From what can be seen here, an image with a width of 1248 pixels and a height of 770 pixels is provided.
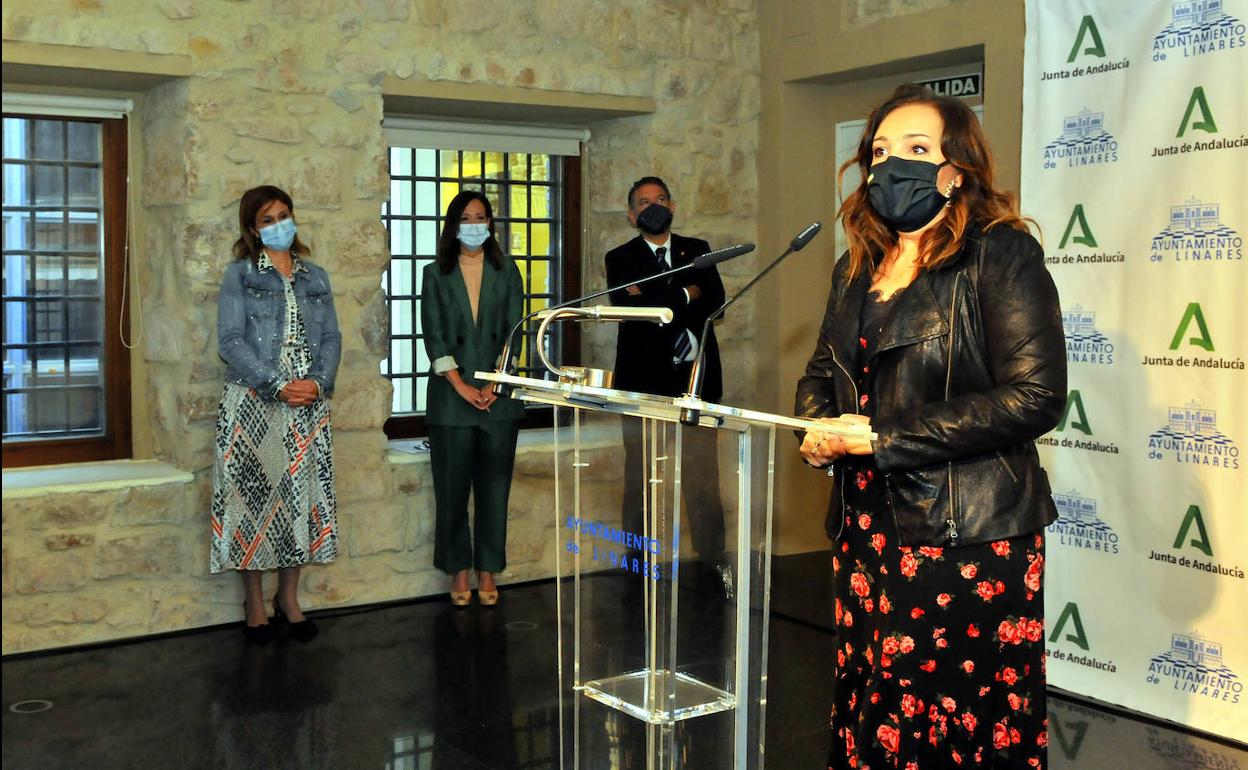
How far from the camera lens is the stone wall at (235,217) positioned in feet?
15.9

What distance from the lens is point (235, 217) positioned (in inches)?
201

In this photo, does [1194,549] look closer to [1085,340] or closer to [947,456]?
[1085,340]

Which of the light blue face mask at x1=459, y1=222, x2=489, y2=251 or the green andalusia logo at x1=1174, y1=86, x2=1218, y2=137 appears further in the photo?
the light blue face mask at x1=459, y1=222, x2=489, y2=251

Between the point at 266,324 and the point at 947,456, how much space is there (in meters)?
3.31

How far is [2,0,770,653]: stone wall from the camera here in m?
4.84

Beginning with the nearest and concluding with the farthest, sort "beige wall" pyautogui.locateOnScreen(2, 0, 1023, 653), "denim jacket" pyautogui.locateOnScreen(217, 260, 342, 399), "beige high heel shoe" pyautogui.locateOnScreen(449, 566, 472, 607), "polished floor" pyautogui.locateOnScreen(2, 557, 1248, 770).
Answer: "polished floor" pyautogui.locateOnScreen(2, 557, 1248, 770) → "denim jacket" pyautogui.locateOnScreen(217, 260, 342, 399) → "beige wall" pyautogui.locateOnScreen(2, 0, 1023, 653) → "beige high heel shoe" pyautogui.locateOnScreen(449, 566, 472, 607)

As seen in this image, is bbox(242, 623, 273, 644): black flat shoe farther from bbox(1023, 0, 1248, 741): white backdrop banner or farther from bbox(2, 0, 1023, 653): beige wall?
Answer: bbox(1023, 0, 1248, 741): white backdrop banner

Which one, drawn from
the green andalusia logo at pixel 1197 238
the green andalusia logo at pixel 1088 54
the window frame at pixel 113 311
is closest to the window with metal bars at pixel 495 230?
the window frame at pixel 113 311

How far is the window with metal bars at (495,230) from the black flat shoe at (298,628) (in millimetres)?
1216

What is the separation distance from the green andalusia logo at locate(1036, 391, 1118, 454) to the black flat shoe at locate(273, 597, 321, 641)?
9.02 ft

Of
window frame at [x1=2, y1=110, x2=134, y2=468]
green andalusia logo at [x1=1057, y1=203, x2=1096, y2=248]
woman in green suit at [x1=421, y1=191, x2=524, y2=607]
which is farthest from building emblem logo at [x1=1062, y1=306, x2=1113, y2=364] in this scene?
window frame at [x1=2, y1=110, x2=134, y2=468]

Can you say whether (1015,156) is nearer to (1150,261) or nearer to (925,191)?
(1150,261)

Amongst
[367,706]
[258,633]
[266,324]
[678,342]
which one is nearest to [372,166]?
[266,324]

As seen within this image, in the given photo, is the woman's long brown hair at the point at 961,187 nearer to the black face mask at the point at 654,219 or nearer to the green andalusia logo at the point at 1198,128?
the green andalusia logo at the point at 1198,128
